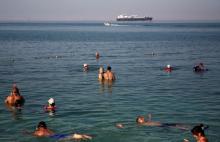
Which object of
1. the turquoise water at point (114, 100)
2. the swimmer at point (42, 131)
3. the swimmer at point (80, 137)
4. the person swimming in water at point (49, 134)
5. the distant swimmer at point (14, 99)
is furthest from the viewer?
the distant swimmer at point (14, 99)

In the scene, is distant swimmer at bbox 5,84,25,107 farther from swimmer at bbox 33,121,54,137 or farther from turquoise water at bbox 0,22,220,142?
swimmer at bbox 33,121,54,137

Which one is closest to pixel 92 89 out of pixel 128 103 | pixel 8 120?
pixel 128 103

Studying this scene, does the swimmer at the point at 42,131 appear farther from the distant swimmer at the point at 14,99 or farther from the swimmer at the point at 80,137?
the distant swimmer at the point at 14,99

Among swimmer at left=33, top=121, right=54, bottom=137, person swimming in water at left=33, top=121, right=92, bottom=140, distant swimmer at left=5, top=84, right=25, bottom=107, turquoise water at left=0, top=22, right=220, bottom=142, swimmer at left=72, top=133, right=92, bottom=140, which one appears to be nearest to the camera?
swimmer at left=72, top=133, right=92, bottom=140

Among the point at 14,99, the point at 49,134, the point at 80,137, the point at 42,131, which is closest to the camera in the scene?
the point at 80,137

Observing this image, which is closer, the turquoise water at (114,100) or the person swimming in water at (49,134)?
the person swimming in water at (49,134)

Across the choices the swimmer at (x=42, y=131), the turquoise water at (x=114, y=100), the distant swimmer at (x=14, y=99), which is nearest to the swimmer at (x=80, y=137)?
the turquoise water at (x=114, y=100)

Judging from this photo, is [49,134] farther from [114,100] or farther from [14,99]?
[114,100]

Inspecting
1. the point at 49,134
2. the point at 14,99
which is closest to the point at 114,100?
the point at 14,99

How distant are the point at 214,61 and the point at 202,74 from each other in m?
14.1

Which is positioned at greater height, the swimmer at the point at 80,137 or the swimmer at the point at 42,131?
the swimmer at the point at 42,131

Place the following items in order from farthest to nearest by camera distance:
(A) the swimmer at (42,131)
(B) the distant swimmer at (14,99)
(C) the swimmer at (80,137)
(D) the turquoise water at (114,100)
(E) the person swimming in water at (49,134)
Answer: (B) the distant swimmer at (14,99) < (D) the turquoise water at (114,100) < (A) the swimmer at (42,131) < (E) the person swimming in water at (49,134) < (C) the swimmer at (80,137)

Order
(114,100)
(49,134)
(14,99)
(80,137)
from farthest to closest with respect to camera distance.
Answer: (114,100) < (14,99) < (49,134) < (80,137)

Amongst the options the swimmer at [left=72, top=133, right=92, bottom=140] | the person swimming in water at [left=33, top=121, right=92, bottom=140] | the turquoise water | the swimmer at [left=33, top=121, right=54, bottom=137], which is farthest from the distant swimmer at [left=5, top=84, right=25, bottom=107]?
the swimmer at [left=72, top=133, right=92, bottom=140]
